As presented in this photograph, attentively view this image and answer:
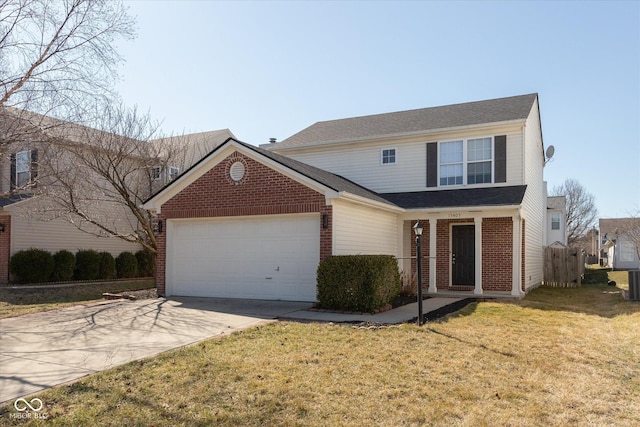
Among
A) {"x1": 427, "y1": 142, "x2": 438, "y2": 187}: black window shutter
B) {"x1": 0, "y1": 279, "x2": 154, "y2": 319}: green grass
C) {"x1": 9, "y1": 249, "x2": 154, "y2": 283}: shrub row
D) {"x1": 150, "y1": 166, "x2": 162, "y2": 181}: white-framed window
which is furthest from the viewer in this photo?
{"x1": 150, "y1": 166, "x2": 162, "y2": 181}: white-framed window

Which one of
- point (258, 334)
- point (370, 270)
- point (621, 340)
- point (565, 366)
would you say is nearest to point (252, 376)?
point (258, 334)

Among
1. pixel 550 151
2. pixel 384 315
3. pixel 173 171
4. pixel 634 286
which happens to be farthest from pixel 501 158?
pixel 173 171

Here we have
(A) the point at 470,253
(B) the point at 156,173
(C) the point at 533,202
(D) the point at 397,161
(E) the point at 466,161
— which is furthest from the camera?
(B) the point at 156,173

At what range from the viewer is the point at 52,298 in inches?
579

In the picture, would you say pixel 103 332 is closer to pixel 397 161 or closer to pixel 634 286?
pixel 397 161

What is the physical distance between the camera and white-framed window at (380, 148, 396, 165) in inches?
695

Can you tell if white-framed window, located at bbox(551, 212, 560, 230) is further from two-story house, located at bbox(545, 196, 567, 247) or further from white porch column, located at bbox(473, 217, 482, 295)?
white porch column, located at bbox(473, 217, 482, 295)

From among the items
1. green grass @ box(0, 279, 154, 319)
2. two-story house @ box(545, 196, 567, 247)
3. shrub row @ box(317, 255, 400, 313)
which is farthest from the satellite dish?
two-story house @ box(545, 196, 567, 247)

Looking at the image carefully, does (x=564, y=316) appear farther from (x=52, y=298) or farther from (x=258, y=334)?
(x=52, y=298)

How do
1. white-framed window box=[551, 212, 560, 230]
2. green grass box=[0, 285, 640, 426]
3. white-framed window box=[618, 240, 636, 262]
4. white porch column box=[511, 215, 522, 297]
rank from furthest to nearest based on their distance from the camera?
white-framed window box=[618, 240, 636, 262]
white-framed window box=[551, 212, 560, 230]
white porch column box=[511, 215, 522, 297]
green grass box=[0, 285, 640, 426]

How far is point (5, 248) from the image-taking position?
18.9 m

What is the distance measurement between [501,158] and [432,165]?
87.8 inches

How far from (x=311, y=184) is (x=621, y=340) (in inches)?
284

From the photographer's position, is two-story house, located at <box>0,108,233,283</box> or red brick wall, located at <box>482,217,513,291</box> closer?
two-story house, located at <box>0,108,233,283</box>
